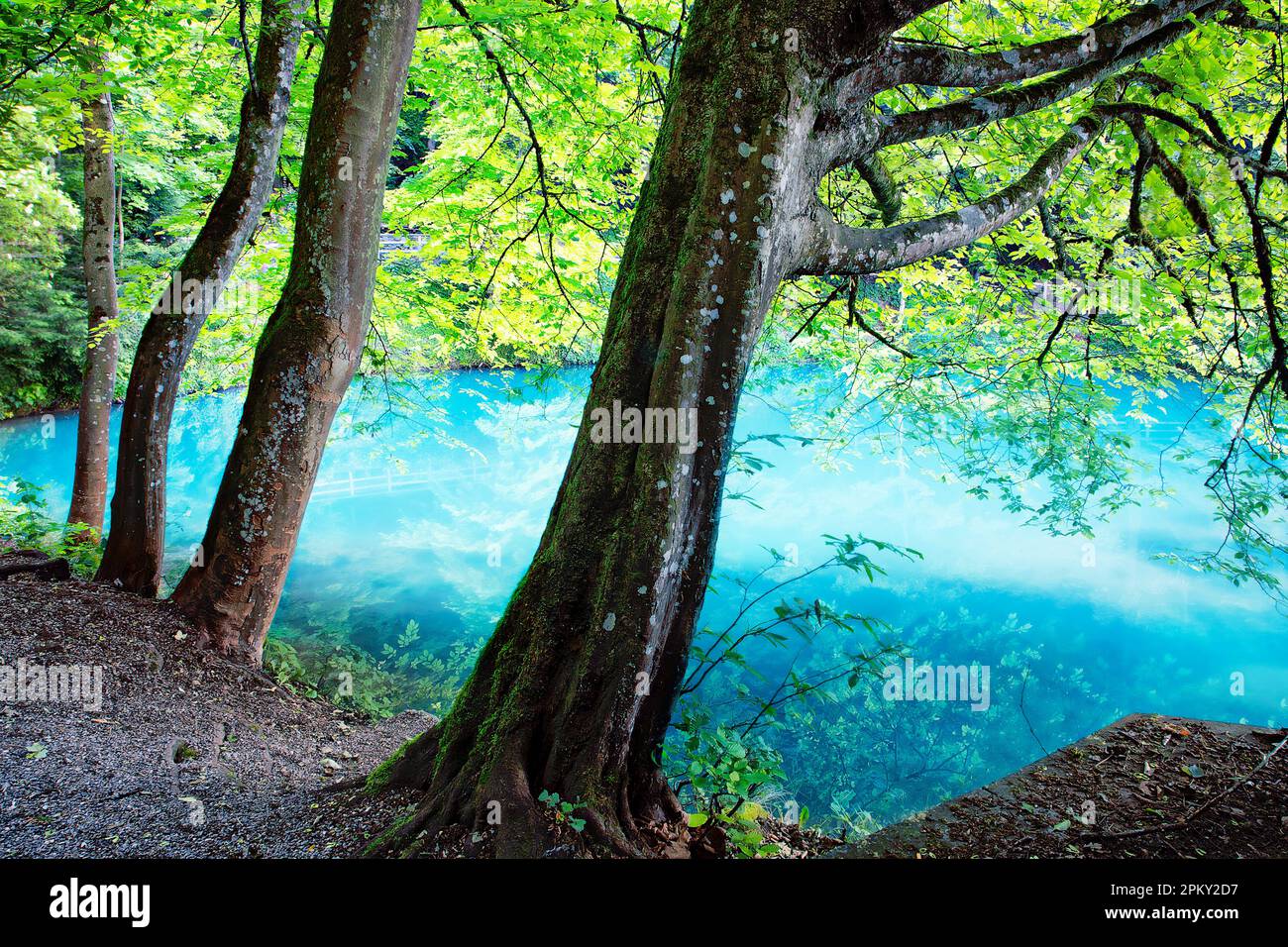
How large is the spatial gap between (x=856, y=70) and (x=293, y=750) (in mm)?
4030

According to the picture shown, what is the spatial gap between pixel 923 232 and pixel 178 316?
4524 mm

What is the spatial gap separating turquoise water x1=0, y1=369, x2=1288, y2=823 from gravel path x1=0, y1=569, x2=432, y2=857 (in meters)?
3.29

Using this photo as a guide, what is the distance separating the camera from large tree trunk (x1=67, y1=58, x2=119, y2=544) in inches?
265

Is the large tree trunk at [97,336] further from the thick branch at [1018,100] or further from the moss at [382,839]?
the thick branch at [1018,100]

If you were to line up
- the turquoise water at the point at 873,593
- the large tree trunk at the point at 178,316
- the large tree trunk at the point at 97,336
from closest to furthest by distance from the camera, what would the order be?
the large tree trunk at the point at 178,316 < the large tree trunk at the point at 97,336 < the turquoise water at the point at 873,593

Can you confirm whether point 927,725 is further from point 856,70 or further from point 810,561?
point 856,70

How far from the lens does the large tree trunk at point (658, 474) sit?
7.82 feet

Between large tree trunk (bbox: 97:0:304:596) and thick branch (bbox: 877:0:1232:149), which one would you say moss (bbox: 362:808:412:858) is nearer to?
thick branch (bbox: 877:0:1232:149)

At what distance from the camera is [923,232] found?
3154 mm

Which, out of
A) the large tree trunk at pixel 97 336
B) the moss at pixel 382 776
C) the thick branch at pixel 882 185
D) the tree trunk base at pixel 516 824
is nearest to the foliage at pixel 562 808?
the tree trunk base at pixel 516 824

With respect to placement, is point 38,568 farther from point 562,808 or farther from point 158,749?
point 562,808

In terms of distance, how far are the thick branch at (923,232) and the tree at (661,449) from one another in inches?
5.4

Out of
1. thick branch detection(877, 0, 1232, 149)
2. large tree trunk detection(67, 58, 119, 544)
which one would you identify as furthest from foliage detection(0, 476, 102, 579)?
thick branch detection(877, 0, 1232, 149)

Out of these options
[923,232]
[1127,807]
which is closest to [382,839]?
[1127,807]
